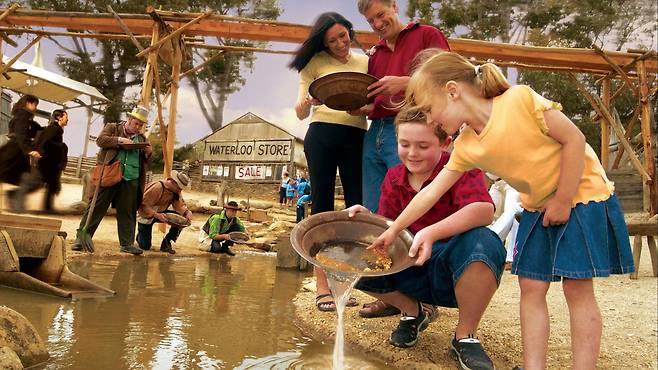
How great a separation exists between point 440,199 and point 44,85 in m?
16.8

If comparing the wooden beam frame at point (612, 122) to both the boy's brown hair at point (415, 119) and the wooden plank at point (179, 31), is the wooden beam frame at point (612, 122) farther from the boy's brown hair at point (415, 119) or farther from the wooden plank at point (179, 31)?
the boy's brown hair at point (415, 119)

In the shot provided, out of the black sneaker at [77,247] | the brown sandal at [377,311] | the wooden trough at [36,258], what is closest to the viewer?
the brown sandal at [377,311]

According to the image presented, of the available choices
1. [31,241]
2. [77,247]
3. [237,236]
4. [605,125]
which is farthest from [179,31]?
[605,125]

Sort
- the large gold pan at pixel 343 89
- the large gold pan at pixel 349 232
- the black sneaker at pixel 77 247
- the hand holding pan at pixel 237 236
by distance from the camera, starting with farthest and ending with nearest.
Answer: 1. the hand holding pan at pixel 237 236
2. the black sneaker at pixel 77 247
3. the large gold pan at pixel 343 89
4. the large gold pan at pixel 349 232

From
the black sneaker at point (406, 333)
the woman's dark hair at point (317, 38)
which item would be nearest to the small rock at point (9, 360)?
the black sneaker at point (406, 333)

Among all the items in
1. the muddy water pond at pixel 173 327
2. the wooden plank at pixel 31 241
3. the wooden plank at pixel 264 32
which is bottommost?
the muddy water pond at pixel 173 327

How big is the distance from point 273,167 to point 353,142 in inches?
804

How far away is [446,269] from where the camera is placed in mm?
2195

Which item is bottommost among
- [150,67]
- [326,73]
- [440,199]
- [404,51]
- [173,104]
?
[440,199]

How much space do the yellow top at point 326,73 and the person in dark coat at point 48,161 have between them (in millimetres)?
4864

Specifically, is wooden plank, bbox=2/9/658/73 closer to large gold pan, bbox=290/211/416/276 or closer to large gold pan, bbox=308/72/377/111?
large gold pan, bbox=308/72/377/111

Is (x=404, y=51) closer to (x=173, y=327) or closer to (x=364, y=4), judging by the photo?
(x=364, y=4)

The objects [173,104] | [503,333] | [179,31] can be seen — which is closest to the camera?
[503,333]

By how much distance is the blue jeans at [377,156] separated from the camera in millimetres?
2795
